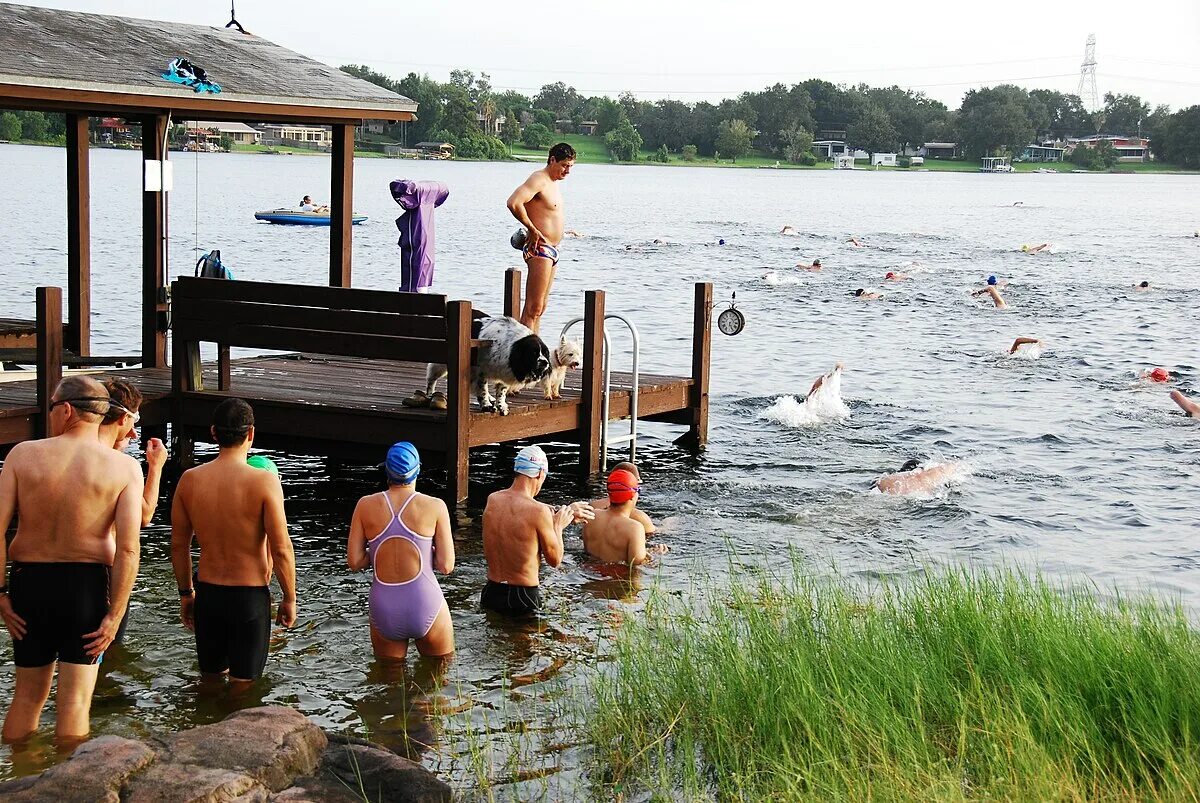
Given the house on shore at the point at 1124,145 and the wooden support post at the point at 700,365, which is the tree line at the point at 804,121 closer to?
the house on shore at the point at 1124,145

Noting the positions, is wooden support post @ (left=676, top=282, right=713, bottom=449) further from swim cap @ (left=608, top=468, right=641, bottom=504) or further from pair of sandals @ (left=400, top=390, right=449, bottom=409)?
swim cap @ (left=608, top=468, right=641, bottom=504)

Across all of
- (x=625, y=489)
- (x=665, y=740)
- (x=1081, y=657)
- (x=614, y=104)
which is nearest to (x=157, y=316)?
(x=625, y=489)

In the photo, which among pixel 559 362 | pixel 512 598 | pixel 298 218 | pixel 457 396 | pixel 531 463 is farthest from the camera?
pixel 298 218

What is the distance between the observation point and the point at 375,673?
301 inches

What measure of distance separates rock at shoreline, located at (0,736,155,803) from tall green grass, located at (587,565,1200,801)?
2078mm

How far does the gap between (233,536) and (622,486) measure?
13.3 feet

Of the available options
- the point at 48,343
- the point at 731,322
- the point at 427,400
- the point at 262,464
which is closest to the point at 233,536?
the point at 262,464

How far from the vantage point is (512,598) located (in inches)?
338

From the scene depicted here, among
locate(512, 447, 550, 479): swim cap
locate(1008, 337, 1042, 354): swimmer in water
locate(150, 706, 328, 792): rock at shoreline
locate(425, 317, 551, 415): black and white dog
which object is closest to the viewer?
locate(150, 706, 328, 792): rock at shoreline

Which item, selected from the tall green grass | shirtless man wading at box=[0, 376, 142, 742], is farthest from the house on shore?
shirtless man wading at box=[0, 376, 142, 742]

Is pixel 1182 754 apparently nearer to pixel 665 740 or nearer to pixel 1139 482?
pixel 665 740

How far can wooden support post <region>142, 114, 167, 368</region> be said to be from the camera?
12.6 metres

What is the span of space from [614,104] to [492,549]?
14623 centimetres

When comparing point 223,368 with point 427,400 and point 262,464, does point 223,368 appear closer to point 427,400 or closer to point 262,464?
point 427,400
